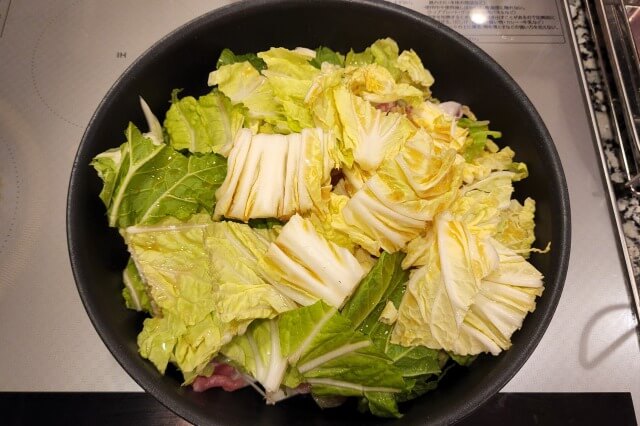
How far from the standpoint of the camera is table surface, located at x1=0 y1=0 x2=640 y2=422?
4.46ft

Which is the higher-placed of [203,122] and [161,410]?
[203,122]

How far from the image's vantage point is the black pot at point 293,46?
1014 mm

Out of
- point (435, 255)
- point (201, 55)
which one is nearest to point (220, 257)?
point (435, 255)

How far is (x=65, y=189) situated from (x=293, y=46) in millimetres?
817

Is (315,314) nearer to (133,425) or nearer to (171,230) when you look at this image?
(171,230)

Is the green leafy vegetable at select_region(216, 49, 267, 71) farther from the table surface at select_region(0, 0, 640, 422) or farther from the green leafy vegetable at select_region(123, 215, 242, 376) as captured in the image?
the table surface at select_region(0, 0, 640, 422)

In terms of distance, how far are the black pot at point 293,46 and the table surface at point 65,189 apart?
35cm

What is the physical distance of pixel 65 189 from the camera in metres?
1.54

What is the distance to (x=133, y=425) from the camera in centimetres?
129

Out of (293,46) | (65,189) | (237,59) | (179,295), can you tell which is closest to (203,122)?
(237,59)

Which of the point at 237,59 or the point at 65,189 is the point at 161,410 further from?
the point at 237,59

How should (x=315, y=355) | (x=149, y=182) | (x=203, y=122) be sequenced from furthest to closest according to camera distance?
(x=203, y=122), (x=149, y=182), (x=315, y=355)

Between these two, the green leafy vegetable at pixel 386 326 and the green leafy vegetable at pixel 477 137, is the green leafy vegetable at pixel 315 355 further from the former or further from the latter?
the green leafy vegetable at pixel 477 137

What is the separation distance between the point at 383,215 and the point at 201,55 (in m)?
0.64
